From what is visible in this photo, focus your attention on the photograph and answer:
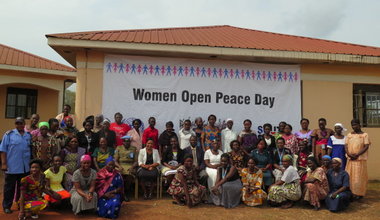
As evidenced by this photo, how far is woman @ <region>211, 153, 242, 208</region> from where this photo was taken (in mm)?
5102

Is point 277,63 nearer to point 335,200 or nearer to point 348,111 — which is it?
point 348,111

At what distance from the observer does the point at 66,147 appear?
16.5 feet

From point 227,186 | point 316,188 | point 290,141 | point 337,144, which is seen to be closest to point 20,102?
point 227,186

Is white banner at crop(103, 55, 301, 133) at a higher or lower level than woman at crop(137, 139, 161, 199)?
higher

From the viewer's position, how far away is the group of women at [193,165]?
4512 millimetres

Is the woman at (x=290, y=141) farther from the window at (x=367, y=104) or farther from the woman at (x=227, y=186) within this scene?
the window at (x=367, y=104)

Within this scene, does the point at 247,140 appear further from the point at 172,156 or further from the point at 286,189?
the point at 172,156

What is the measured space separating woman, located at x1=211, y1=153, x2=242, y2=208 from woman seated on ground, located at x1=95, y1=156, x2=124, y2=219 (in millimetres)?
1604

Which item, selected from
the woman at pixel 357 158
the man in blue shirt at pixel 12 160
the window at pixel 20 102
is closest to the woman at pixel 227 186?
the woman at pixel 357 158

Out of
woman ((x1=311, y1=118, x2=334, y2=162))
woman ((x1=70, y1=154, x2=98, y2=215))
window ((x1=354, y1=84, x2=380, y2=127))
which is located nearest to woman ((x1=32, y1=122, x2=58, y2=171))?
woman ((x1=70, y1=154, x2=98, y2=215))

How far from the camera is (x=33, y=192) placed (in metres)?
4.18

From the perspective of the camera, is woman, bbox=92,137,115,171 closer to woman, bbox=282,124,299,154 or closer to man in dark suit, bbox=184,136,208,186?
man in dark suit, bbox=184,136,208,186

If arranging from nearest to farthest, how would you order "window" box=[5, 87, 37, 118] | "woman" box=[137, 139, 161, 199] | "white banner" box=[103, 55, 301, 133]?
"woman" box=[137, 139, 161, 199]
"white banner" box=[103, 55, 301, 133]
"window" box=[5, 87, 37, 118]

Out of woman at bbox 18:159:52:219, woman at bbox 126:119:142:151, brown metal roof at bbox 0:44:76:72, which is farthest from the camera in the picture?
brown metal roof at bbox 0:44:76:72
